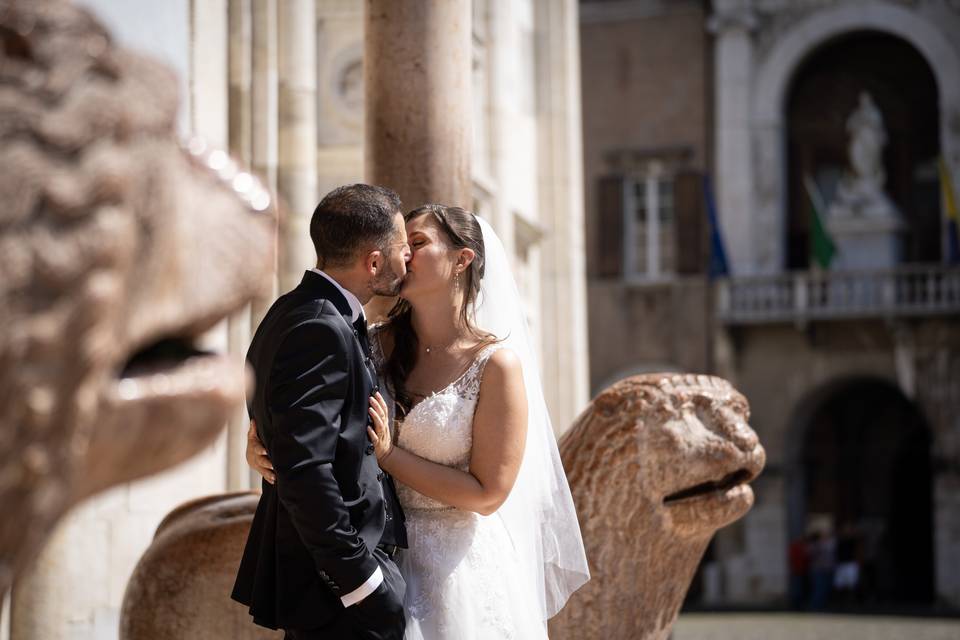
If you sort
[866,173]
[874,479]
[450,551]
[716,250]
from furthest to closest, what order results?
1. [874,479]
2. [866,173]
3. [716,250]
4. [450,551]

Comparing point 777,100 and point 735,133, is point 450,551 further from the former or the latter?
point 777,100

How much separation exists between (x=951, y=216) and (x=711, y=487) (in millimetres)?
20435

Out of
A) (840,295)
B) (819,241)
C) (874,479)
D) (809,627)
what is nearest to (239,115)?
(809,627)

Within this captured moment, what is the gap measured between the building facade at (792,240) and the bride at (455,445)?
815 inches

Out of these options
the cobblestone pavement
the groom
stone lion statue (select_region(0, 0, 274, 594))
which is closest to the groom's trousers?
the groom

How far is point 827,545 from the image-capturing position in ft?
77.8

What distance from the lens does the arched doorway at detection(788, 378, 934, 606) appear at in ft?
81.6

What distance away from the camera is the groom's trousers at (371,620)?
3.28m

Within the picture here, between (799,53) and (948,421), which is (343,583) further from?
(799,53)

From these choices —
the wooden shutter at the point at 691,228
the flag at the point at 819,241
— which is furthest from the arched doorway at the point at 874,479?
the wooden shutter at the point at 691,228

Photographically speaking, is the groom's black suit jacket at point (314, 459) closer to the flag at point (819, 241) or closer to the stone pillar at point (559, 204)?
the stone pillar at point (559, 204)

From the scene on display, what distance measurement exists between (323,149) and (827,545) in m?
16.5

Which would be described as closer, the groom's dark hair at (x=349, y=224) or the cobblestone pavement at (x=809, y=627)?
the groom's dark hair at (x=349, y=224)

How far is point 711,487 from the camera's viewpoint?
4.38m
